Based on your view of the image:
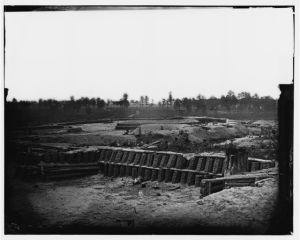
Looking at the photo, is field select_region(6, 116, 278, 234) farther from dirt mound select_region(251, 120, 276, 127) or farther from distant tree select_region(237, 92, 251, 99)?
distant tree select_region(237, 92, 251, 99)

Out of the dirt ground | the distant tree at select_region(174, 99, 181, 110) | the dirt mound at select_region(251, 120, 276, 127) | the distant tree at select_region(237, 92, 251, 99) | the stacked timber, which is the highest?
the distant tree at select_region(237, 92, 251, 99)

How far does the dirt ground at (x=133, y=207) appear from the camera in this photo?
753 cm

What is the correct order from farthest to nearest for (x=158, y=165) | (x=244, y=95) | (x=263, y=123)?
(x=158, y=165)
(x=263, y=123)
(x=244, y=95)

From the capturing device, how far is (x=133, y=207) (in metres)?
7.65

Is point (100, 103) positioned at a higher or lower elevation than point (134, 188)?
higher

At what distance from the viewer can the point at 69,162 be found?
792 cm

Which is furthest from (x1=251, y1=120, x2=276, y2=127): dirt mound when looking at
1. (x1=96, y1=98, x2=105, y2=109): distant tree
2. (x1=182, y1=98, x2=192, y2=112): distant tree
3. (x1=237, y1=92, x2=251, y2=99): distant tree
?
(x1=96, y1=98, x2=105, y2=109): distant tree

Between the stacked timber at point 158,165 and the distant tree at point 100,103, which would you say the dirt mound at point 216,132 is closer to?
the stacked timber at point 158,165

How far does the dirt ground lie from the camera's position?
7.53m

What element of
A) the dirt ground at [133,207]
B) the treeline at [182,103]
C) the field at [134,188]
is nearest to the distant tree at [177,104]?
the treeline at [182,103]

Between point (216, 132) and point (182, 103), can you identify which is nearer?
point (182, 103)

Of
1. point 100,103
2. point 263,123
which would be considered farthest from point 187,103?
point 100,103

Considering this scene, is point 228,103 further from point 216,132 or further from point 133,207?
point 133,207

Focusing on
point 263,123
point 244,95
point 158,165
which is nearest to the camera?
point 244,95
